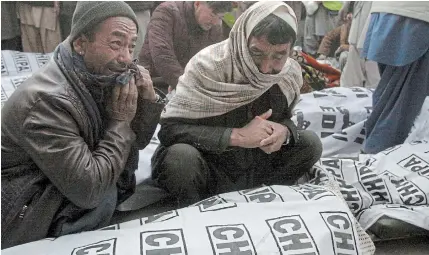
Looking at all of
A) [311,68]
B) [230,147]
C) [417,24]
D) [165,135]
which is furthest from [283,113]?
[311,68]

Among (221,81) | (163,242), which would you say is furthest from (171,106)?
(163,242)

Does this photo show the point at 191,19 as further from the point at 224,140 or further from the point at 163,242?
the point at 163,242

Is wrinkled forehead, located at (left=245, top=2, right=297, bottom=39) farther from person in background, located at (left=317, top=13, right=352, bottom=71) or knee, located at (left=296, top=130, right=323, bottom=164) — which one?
person in background, located at (left=317, top=13, right=352, bottom=71)

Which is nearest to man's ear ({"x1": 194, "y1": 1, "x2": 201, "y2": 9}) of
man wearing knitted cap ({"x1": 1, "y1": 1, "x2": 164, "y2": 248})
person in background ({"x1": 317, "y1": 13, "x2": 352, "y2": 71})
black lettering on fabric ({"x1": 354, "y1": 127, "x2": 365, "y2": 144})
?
man wearing knitted cap ({"x1": 1, "y1": 1, "x2": 164, "y2": 248})

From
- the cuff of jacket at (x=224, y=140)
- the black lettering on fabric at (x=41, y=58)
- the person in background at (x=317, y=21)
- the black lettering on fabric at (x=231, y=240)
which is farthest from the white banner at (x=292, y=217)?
the person in background at (x=317, y=21)

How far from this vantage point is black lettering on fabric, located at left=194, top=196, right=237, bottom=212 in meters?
0.98

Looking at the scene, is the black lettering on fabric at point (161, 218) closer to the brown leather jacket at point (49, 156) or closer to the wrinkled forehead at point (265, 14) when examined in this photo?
the brown leather jacket at point (49, 156)

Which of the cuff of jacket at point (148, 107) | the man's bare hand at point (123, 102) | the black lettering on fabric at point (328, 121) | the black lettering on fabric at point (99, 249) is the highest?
the man's bare hand at point (123, 102)

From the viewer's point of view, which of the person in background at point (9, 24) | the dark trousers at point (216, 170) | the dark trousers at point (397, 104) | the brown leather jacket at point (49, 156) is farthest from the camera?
the person in background at point (9, 24)

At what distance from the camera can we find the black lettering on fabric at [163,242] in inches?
33.4

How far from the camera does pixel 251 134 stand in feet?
3.51

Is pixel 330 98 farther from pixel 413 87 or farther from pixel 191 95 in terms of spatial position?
pixel 191 95

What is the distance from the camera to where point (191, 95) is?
1.11m

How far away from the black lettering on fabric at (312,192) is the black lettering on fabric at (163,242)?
0.30m
